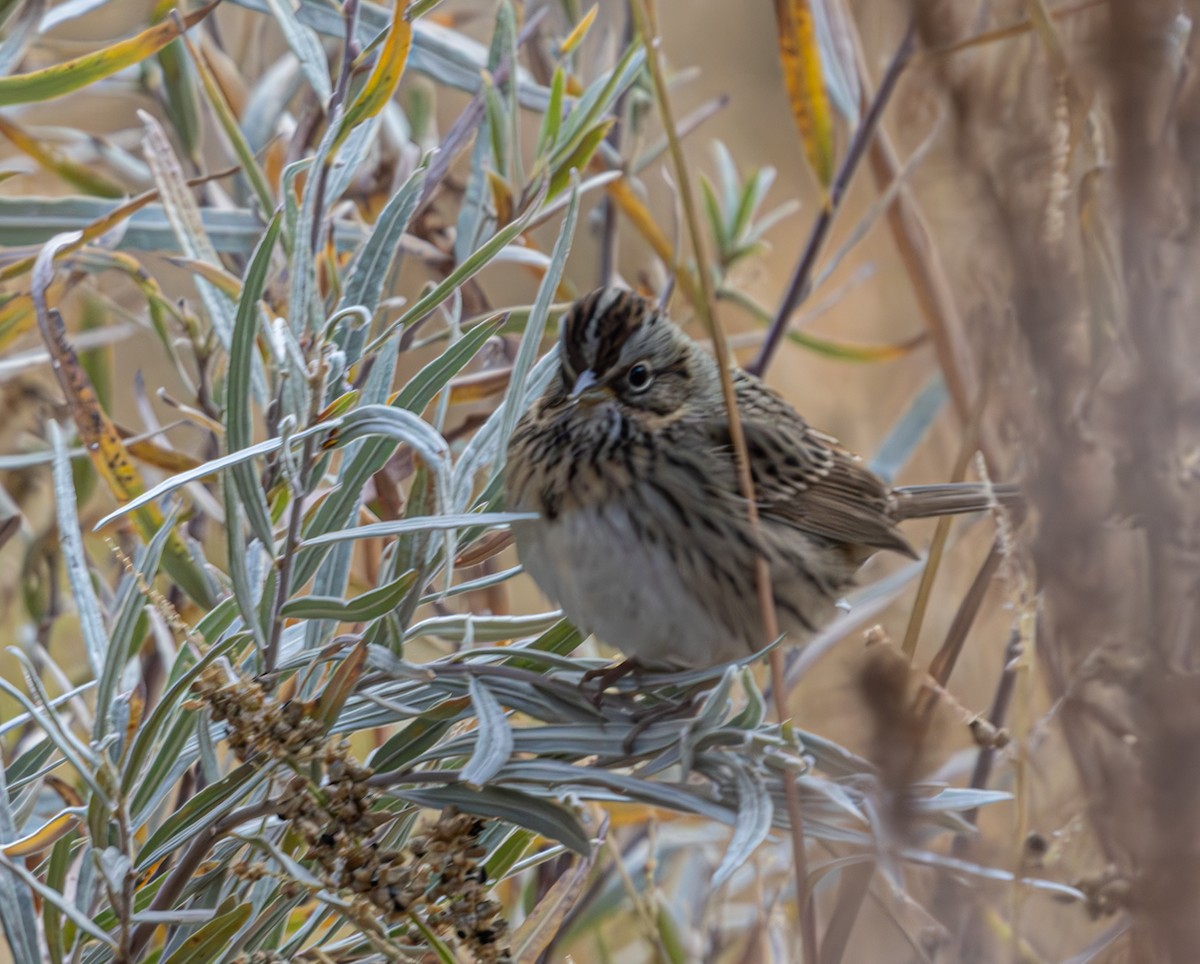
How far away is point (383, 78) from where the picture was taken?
58.9 inches

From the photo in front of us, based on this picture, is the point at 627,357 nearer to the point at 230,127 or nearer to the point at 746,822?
the point at 230,127

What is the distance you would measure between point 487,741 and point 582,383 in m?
0.93

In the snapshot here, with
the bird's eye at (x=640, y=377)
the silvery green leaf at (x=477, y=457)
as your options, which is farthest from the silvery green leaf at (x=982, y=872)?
the bird's eye at (x=640, y=377)

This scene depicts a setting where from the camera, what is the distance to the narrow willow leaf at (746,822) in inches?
46.4

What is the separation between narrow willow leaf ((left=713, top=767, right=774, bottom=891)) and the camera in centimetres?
118

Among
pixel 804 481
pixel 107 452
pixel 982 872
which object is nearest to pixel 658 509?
pixel 804 481

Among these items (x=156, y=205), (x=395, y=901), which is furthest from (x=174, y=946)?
(x=156, y=205)

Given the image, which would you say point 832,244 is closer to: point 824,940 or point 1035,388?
point 824,940

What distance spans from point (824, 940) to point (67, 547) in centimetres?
80

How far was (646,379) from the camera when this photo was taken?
222 cm

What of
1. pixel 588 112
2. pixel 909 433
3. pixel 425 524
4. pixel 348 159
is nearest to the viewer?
pixel 425 524

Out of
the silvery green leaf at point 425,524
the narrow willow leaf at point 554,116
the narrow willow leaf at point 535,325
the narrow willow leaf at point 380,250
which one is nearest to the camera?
the silvery green leaf at point 425,524

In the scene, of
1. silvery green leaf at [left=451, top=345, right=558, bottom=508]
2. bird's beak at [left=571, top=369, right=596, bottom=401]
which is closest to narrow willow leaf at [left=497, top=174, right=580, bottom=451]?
silvery green leaf at [left=451, top=345, right=558, bottom=508]

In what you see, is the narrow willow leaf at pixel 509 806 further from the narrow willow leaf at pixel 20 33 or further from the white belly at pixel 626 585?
the narrow willow leaf at pixel 20 33
